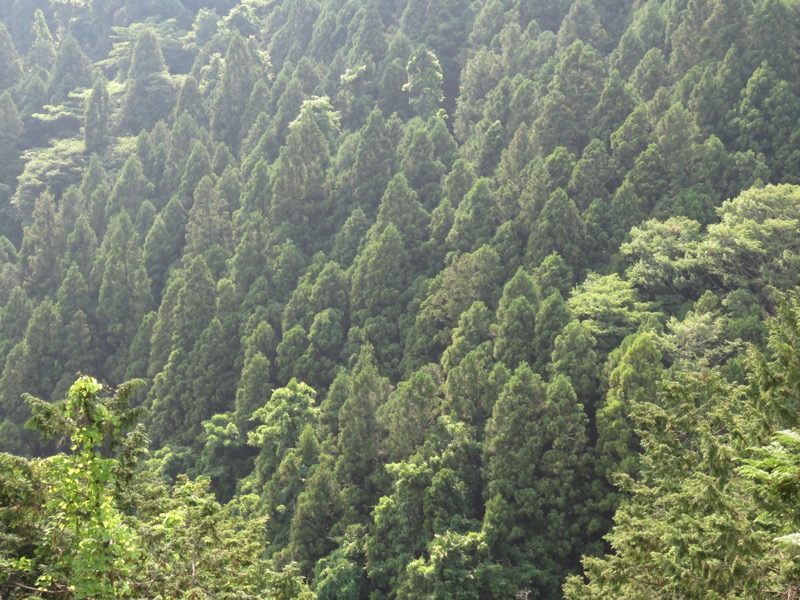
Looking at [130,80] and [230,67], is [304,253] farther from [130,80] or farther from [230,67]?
[130,80]

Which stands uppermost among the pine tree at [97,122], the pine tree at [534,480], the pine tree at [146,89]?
the pine tree at [146,89]

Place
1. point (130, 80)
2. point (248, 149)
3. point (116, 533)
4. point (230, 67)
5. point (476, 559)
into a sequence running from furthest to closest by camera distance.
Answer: point (130, 80)
point (230, 67)
point (248, 149)
point (476, 559)
point (116, 533)

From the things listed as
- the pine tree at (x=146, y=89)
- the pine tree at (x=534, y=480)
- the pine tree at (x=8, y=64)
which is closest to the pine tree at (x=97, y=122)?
the pine tree at (x=146, y=89)

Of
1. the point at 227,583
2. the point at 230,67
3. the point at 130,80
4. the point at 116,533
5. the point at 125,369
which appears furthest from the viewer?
the point at 130,80

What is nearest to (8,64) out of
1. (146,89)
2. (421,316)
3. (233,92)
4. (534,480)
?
(146,89)

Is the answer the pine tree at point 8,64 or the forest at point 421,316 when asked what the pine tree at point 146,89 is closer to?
the forest at point 421,316

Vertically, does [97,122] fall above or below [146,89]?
below

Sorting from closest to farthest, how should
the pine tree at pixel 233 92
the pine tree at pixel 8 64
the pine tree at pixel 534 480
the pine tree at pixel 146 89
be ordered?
the pine tree at pixel 534 480 → the pine tree at pixel 233 92 → the pine tree at pixel 146 89 → the pine tree at pixel 8 64

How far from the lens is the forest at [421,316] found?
15.3 m

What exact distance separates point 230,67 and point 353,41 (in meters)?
9.75

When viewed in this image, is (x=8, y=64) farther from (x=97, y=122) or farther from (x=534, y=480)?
(x=534, y=480)

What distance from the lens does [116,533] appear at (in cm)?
1055

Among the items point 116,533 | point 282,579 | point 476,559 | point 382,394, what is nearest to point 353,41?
point 382,394

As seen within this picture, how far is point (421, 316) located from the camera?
36.8 metres
